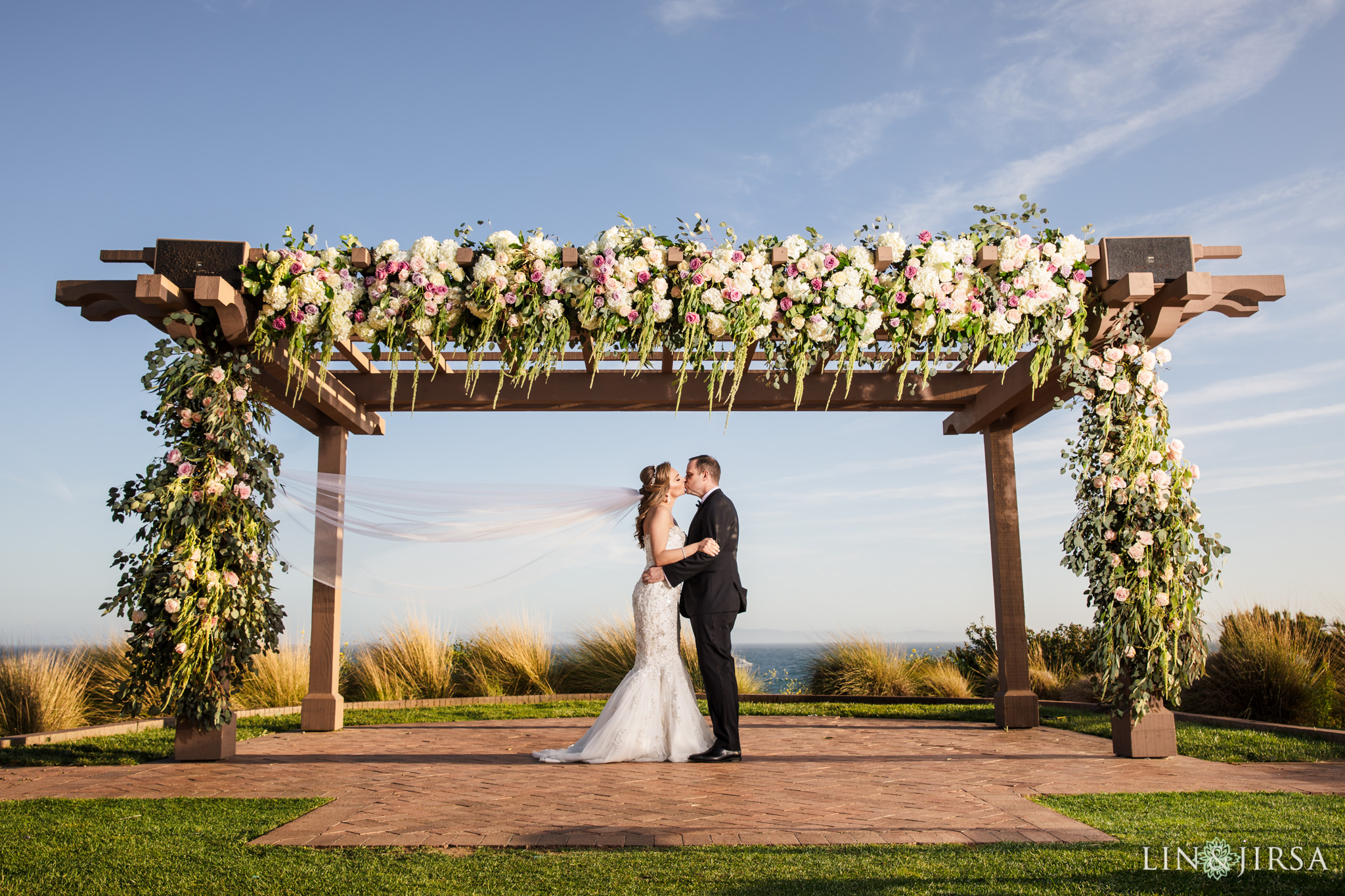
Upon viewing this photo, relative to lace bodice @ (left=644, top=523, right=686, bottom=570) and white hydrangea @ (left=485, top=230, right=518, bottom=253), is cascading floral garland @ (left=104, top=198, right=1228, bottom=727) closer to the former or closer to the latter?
white hydrangea @ (left=485, top=230, right=518, bottom=253)

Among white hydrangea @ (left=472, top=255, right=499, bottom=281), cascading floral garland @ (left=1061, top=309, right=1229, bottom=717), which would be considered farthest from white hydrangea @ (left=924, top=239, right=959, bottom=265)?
white hydrangea @ (left=472, top=255, right=499, bottom=281)

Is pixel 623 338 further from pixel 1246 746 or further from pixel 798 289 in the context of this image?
pixel 1246 746

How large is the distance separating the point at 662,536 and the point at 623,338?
1.57 metres

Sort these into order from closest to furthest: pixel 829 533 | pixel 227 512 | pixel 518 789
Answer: pixel 518 789 → pixel 227 512 → pixel 829 533

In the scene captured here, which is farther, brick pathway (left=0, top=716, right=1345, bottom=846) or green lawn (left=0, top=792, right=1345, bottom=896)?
brick pathway (left=0, top=716, right=1345, bottom=846)

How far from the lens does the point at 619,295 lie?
17.2 feet

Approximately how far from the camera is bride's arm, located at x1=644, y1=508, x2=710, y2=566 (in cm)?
608

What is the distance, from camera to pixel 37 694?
772cm

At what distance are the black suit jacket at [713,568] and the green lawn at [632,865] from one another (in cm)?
269

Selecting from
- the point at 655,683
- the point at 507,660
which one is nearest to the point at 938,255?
the point at 655,683

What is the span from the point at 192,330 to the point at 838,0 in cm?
580

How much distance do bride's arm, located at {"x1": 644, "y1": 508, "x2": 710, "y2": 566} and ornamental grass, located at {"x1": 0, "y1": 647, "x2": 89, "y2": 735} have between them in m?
5.99

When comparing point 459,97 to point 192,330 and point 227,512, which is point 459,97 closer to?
point 192,330

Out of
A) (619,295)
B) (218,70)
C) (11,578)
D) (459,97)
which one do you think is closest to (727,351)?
(619,295)
